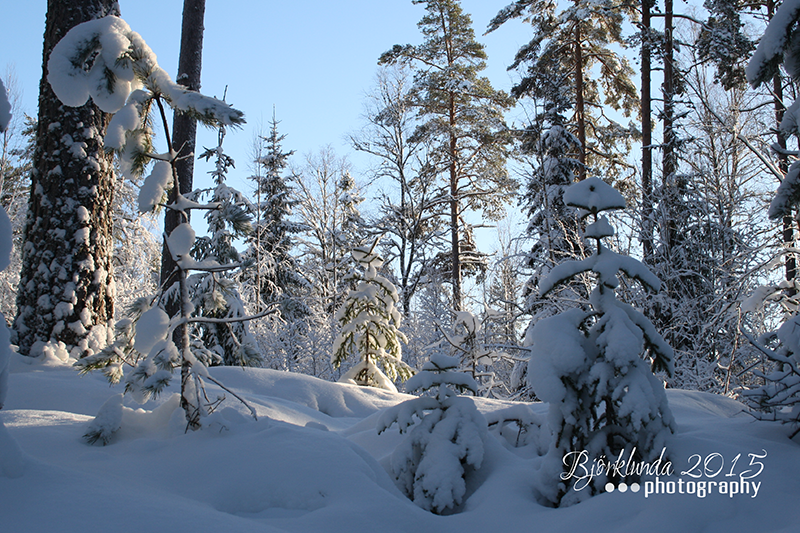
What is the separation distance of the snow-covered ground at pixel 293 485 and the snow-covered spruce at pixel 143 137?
0.28 meters

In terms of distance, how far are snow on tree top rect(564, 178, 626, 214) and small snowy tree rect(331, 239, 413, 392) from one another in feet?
15.5

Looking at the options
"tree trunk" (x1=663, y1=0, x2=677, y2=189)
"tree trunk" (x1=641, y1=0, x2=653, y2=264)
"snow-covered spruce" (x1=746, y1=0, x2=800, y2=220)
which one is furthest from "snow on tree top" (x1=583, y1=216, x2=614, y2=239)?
"tree trunk" (x1=641, y1=0, x2=653, y2=264)

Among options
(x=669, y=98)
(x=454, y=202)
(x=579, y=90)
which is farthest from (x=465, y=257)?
(x=669, y=98)

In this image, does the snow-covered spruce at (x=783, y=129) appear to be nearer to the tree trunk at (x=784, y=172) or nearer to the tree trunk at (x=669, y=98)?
the tree trunk at (x=784, y=172)

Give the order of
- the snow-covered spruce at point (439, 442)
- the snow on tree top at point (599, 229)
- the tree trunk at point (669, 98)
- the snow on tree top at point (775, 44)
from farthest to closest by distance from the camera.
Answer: the tree trunk at point (669, 98), the snow on tree top at point (775, 44), the snow on tree top at point (599, 229), the snow-covered spruce at point (439, 442)

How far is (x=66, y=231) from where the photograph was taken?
4.94 meters

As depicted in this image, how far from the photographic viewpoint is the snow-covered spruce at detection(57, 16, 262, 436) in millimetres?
2713

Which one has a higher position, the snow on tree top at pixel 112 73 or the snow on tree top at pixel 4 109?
the snow on tree top at pixel 112 73

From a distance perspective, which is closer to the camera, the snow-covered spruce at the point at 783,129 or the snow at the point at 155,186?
the snow at the point at 155,186

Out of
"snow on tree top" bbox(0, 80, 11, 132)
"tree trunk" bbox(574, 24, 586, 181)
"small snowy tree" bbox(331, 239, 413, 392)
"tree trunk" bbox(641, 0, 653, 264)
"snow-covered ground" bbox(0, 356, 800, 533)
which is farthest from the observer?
"tree trunk" bbox(574, 24, 586, 181)

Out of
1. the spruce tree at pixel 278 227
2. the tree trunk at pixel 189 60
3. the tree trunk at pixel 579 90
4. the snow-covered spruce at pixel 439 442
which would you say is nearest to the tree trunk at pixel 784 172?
the snow-covered spruce at pixel 439 442

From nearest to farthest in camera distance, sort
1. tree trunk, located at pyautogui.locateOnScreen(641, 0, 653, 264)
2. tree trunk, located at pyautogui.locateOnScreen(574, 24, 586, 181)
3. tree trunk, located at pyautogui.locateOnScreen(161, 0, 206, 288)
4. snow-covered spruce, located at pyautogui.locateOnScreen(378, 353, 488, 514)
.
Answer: snow-covered spruce, located at pyautogui.locateOnScreen(378, 353, 488, 514) < tree trunk, located at pyautogui.locateOnScreen(161, 0, 206, 288) < tree trunk, located at pyautogui.locateOnScreen(641, 0, 653, 264) < tree trunk, located at pyautogui.locateOnScreen(574, 24, 586, 181)

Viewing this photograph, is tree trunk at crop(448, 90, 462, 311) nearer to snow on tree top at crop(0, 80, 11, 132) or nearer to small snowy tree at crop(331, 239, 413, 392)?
small snowy tree at crop(331, 239, 413, 392)

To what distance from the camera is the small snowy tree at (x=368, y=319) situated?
24.1ft
